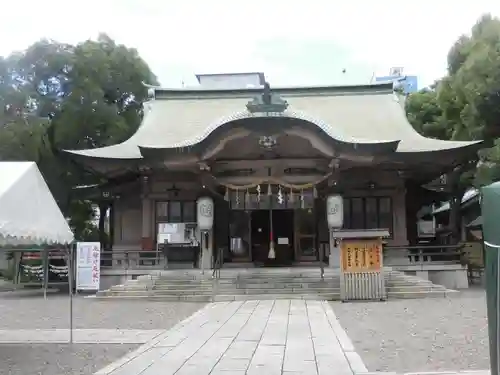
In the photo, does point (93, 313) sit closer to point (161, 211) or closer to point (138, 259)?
point (138, 259)

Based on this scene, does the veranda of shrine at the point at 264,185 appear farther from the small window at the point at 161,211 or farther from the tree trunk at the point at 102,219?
the tree trunk at the point at 102,219

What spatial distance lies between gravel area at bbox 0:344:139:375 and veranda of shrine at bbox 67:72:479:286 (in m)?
9.99

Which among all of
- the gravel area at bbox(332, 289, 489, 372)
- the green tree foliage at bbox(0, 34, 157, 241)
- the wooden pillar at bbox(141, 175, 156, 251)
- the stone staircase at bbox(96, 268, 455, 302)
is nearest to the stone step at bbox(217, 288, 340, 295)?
the stone staircase at bbox(96, 268, 455, 302)

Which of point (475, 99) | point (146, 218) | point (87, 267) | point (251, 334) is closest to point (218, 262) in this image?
point (146, 218)

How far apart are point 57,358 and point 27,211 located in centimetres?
192

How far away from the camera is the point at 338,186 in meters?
19.1

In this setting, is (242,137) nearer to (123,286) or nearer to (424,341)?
(123,286)

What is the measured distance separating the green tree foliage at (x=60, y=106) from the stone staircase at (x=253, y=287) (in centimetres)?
692

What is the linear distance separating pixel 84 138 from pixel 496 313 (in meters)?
20.6

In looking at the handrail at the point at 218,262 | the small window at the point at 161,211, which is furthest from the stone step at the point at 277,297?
the small window at the point at 161,211

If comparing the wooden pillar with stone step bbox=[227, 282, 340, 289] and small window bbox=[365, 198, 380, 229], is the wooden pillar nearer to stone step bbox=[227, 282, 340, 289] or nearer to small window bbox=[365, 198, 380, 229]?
stone step bbox=[227, 282, 340, 289]

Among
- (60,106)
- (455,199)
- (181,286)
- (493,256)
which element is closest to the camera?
(493,256)

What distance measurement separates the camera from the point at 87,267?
1734cm

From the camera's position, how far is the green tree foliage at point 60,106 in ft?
66.3
